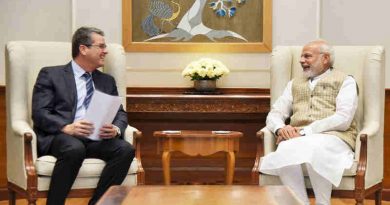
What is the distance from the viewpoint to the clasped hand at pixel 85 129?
A: 471cm

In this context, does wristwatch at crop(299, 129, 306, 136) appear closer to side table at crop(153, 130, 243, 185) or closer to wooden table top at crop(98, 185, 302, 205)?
side table at crop(153, 130, 243, 185)

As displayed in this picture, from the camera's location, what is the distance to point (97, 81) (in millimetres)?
Result: 5035

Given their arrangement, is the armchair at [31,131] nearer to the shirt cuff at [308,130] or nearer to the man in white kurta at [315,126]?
the man in white kurta at [315,126]

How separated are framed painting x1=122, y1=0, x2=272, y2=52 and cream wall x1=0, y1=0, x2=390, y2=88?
81mm

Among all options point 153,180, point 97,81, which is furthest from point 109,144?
point 153,180

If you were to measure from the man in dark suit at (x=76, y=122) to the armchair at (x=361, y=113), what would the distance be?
911 mm

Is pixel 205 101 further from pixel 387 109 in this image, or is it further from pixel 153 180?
pixel 387 109

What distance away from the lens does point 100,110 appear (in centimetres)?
470

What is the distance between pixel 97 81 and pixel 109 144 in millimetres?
489

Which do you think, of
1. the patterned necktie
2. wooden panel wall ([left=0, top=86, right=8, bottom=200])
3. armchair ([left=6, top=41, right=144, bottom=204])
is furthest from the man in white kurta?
wooden panel wall ([left=0, top=86, right=8, bottom=200])

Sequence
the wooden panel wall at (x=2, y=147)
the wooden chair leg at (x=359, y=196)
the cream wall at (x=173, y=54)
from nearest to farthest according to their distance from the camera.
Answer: the wooden chair leg at (x=359, y=196)
the wooden panel wall at (x=2, y=147)
the cream wall at (x=173, y=54)

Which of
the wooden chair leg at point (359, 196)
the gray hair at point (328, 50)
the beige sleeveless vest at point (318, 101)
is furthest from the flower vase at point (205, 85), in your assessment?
the wooden chair leg at point (359, 196)

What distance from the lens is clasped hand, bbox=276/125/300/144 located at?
4.91 meters

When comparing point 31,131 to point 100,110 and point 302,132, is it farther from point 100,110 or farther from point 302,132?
point 302,132
